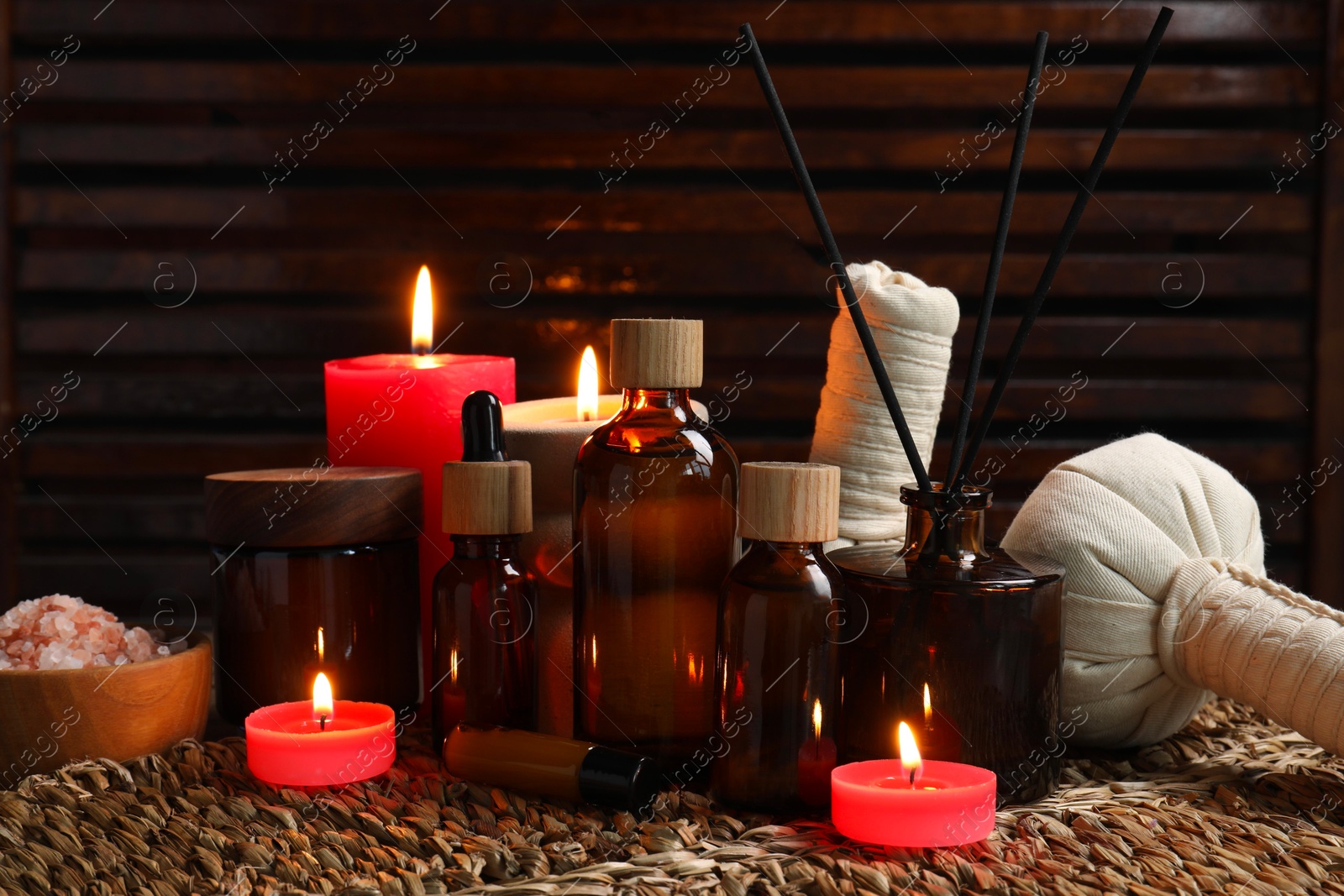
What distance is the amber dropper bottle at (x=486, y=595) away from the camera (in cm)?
55

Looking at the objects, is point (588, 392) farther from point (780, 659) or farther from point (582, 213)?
point (582, 213)

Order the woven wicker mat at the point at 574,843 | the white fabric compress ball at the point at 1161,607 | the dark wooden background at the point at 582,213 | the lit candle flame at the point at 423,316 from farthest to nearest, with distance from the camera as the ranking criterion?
the dark wooden background at the point at 582,213, the lit candle flame at the point at 423,316, the white fabric compress ball at the point at 1161,607, the woven wicker mat at the point at 574,843

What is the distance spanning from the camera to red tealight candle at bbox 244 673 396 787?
1.74 feet

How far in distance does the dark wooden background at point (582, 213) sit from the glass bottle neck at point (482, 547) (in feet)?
3.17

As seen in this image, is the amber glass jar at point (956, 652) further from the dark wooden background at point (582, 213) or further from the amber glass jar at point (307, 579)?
the dark wooden background at point (582, 213)

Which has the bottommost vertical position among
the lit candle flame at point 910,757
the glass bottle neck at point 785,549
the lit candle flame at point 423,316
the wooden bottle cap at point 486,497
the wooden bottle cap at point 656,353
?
the lit candle flame at point 910,757

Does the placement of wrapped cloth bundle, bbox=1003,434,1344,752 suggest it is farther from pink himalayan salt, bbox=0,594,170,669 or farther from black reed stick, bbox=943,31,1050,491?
pink himalayan salt, bbox=0,594,170,669

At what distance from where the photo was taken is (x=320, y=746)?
53cm

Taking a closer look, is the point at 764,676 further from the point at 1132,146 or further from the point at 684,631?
the point at 1132,146

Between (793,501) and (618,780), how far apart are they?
0.49ft

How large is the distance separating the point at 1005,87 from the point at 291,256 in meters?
0.98

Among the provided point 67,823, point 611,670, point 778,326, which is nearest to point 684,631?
point 611,670

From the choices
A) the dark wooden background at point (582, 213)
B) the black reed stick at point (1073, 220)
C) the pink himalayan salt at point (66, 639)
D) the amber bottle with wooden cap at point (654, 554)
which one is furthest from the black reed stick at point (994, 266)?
the dark wooden background at point (582, 213)

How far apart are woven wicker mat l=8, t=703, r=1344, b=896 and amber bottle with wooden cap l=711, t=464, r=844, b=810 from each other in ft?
0.07
